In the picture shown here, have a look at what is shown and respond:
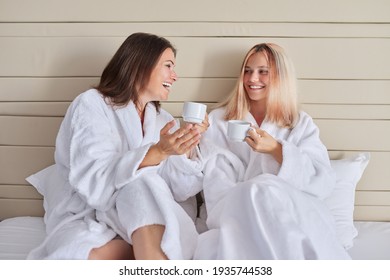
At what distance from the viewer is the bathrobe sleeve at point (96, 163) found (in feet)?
4.43

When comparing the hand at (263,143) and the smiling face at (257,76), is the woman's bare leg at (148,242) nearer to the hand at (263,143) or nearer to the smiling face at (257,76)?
the hand at (263,143)

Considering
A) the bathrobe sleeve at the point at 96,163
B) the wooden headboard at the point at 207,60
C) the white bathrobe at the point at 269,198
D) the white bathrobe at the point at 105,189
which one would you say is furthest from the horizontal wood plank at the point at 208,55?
the bathrobe sleeve at the point at 96,163

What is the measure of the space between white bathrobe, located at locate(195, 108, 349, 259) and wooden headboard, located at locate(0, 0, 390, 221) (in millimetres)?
231

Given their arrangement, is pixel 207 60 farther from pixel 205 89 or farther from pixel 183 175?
pixel 183 175

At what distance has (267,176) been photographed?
1.36 meters

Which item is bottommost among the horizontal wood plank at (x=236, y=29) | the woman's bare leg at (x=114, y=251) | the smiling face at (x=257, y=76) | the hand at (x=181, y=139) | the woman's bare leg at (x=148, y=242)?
the woman's bare leg at (x=114, y=251)

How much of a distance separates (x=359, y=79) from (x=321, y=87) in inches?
Answer: 7.1

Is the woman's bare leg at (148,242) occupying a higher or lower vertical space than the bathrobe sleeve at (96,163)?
lower

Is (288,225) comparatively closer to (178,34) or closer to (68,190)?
(68,190)

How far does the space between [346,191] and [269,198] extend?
620mm

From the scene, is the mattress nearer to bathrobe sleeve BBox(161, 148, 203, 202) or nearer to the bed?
the bed

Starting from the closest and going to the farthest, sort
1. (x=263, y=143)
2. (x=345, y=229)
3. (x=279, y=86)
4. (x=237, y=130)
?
(x=237, y=130)
(x=263, y=143)
(x=345, y=229)
(x=279, y=86)

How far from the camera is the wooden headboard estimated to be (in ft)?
5.84

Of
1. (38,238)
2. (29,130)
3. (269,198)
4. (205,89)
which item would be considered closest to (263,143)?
(269,198)
